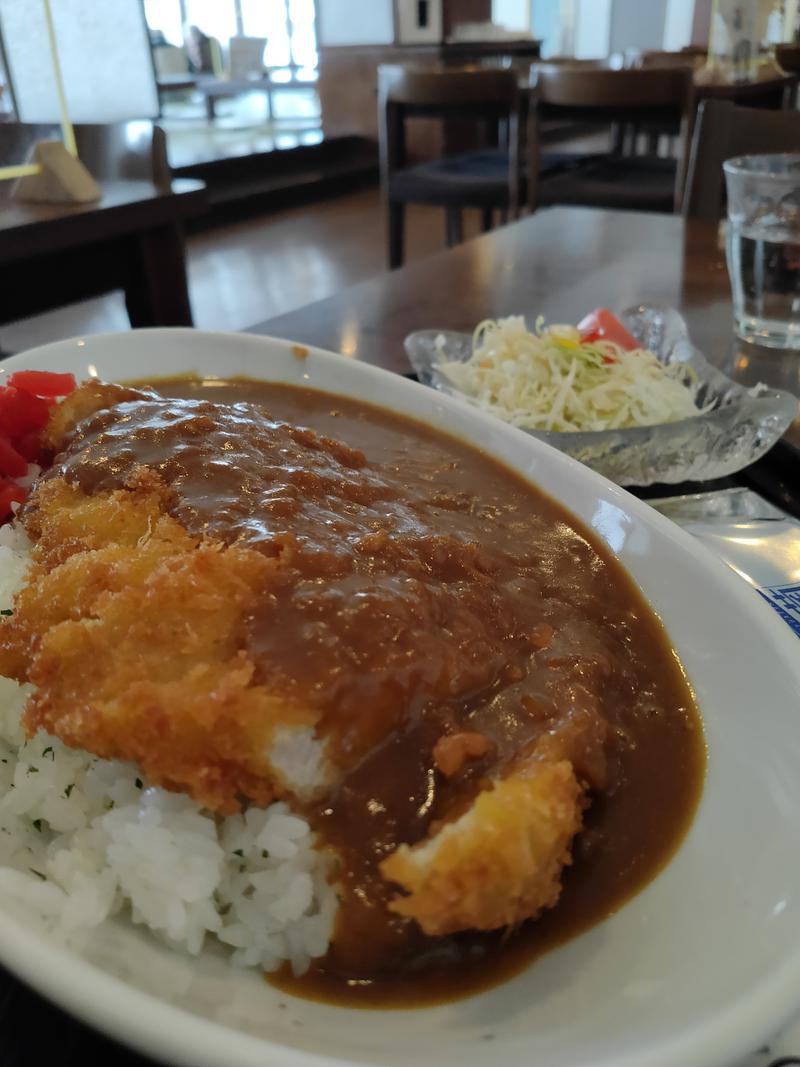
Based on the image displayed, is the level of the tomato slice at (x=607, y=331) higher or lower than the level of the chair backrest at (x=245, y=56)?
lower

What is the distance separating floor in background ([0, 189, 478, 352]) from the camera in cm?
565

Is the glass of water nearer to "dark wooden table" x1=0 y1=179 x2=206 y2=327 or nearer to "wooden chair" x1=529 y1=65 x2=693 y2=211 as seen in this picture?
"wooden chair" x1=529 y1=65 x2=693 y2=211

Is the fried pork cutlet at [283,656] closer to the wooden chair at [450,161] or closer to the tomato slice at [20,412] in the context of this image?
the tomato slice at [20,412]

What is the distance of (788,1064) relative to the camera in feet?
2.29

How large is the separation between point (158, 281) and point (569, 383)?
228 cm

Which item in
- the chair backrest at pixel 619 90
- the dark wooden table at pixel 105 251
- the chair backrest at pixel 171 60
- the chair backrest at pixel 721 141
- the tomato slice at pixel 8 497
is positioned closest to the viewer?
the tomato slice at pixel 8 497

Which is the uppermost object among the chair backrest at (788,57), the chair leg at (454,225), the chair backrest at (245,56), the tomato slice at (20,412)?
the chair backrest at (245,56)

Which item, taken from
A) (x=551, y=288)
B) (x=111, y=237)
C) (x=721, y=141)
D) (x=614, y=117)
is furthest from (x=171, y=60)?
(x=551, y=288)

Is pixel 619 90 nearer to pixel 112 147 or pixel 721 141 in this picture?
pixel 721 141

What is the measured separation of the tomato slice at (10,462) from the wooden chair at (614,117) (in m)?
3.62

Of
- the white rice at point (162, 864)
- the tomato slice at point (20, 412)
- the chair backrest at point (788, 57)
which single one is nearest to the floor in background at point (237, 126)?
the chair backrest at point (788, 57)

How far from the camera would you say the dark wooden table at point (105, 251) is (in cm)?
298

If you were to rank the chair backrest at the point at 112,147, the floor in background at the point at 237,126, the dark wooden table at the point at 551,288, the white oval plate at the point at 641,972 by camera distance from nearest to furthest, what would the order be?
the white oval plate at the point at 641,972, the dark wooden table at the point at 551,288, the chair backrest at the point at 112,147, the floor in background at the point at 237,126

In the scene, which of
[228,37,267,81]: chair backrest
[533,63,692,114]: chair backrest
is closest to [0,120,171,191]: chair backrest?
[533,63,692,114]: chair backrest
